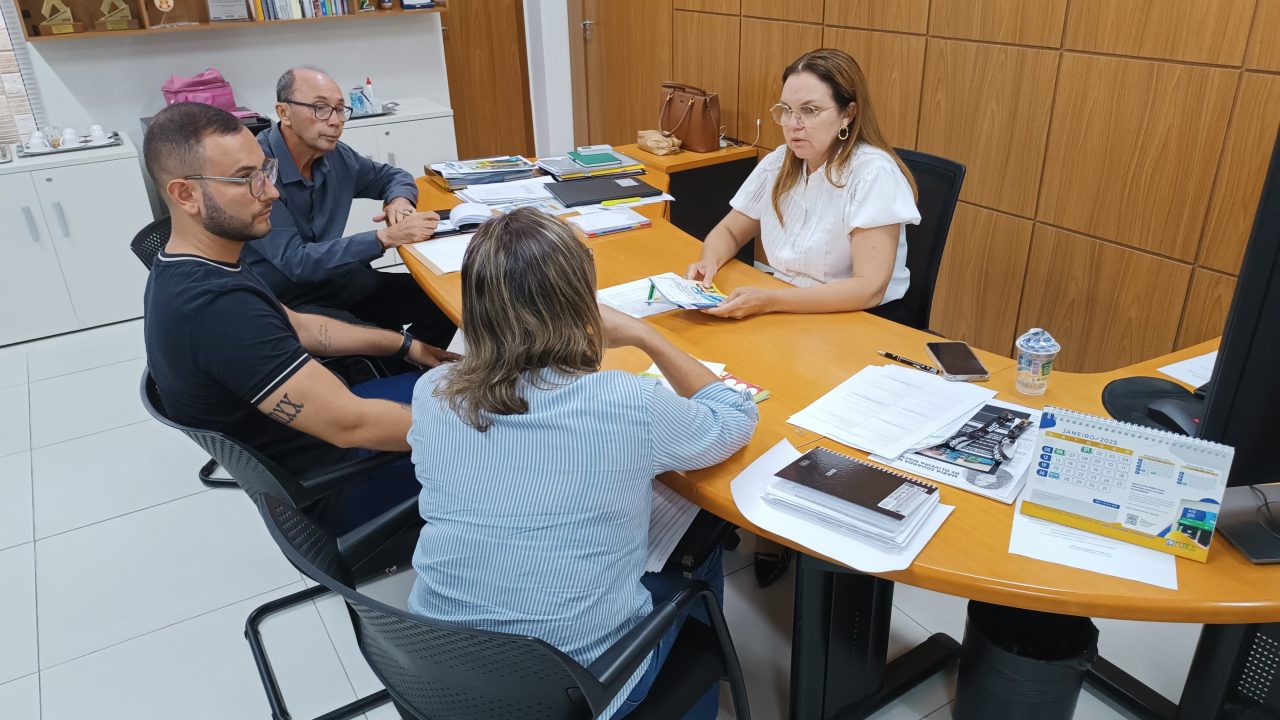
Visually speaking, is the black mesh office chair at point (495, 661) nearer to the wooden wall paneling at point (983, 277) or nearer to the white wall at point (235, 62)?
the wooden wall paneling at point (983, 277)

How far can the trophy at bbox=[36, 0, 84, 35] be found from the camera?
13.7ft

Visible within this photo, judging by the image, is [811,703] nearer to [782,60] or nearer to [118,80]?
[782,60]

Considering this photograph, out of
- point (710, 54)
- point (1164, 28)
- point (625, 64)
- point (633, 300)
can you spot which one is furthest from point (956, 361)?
point (625, 64)

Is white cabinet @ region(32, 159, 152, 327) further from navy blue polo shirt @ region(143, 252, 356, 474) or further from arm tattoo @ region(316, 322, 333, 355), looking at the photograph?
navy blue polo shirt @ region(143, 252, 356, 474)

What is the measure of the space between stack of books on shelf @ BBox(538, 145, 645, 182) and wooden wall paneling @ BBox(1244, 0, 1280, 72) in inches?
81.3


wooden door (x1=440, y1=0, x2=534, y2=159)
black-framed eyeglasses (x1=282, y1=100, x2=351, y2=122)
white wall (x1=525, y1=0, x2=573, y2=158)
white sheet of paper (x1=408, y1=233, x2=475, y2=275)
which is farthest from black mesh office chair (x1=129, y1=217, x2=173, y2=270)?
white wall (x1=525, y1=0, x2=573, y2=158)

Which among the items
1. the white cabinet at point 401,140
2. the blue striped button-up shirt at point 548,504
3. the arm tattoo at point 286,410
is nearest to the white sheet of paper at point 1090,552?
the blue striped button-up shirt at point 548,504

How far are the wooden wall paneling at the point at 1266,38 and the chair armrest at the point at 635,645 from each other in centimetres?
231

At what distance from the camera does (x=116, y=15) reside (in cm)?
430

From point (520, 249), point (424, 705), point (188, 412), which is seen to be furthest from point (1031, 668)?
point (188, 412)

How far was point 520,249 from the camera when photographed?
4.50 ft

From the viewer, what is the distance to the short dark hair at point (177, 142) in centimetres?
190

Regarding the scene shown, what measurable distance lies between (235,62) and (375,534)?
3998mm

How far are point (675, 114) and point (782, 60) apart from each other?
1.94 ft
